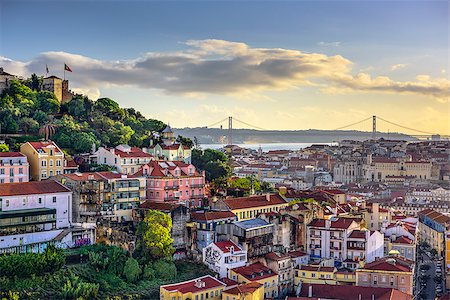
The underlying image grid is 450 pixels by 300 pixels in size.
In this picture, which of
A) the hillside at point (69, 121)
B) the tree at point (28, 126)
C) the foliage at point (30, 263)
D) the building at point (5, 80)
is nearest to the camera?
the foliage at point (30, 263)

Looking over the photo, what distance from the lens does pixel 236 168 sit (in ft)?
147

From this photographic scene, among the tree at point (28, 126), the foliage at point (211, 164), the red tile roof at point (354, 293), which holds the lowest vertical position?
the red tile roof at point (354, 293)

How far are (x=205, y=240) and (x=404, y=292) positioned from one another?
525cm

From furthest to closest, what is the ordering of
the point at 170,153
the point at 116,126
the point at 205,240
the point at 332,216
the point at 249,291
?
the point at 116,126
the point at 170,153
the point at 332,216
the point at 205,240
the point at 249,291

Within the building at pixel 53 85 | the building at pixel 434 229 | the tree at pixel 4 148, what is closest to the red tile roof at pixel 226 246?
the tree at pixel 4 148

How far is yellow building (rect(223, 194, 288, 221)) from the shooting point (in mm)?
18750

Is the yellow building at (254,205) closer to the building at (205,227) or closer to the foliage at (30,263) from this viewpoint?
the building at (205,227)

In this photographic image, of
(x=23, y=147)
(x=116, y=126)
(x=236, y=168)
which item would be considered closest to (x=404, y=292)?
(x=23, y=147)

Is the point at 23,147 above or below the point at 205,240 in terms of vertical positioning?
above

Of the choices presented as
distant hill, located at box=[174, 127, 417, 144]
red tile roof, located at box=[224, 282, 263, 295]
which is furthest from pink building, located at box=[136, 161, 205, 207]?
distant hill, located at box=[174, 127, 417, 144]

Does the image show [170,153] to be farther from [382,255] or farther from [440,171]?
[440,171]

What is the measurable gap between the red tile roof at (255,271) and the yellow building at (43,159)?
6239 millimetres

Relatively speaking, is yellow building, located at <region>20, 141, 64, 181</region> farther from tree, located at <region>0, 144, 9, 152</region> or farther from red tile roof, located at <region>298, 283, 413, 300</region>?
red tile roof, located at <region>298, 283, 413, 300</region>

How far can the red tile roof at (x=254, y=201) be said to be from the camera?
18889mm
